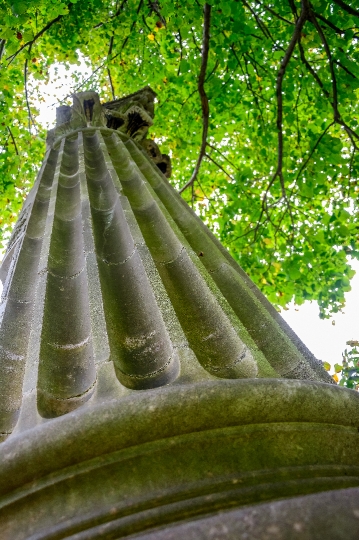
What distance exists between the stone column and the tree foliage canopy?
288 centimetres

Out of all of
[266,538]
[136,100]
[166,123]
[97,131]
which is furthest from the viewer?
[166,123]

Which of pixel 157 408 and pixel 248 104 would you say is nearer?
pixel 157 408

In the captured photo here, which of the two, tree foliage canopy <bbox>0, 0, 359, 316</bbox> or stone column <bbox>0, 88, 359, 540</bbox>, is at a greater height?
tree foliage canopy <bbox>0, 0, 359, 316</bbox>

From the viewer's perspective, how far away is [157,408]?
5.52 ft

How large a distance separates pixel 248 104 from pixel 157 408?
6896 millimetres

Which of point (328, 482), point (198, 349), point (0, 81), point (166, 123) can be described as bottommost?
point (328, 482)

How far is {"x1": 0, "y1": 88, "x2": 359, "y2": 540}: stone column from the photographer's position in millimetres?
1499

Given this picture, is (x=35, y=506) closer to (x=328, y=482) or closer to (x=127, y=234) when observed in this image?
(x=328, y=482)

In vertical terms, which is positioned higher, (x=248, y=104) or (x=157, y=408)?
(x=248, y=104)

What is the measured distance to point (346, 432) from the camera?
190cm

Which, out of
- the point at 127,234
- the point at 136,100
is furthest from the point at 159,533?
the point at 136,100

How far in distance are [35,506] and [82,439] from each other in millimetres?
261

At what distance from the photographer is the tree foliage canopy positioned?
18.8 feet

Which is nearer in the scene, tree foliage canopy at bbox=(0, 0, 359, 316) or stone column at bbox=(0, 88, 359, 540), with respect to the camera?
stone column at bbox=(0, 88, 359, 540)
